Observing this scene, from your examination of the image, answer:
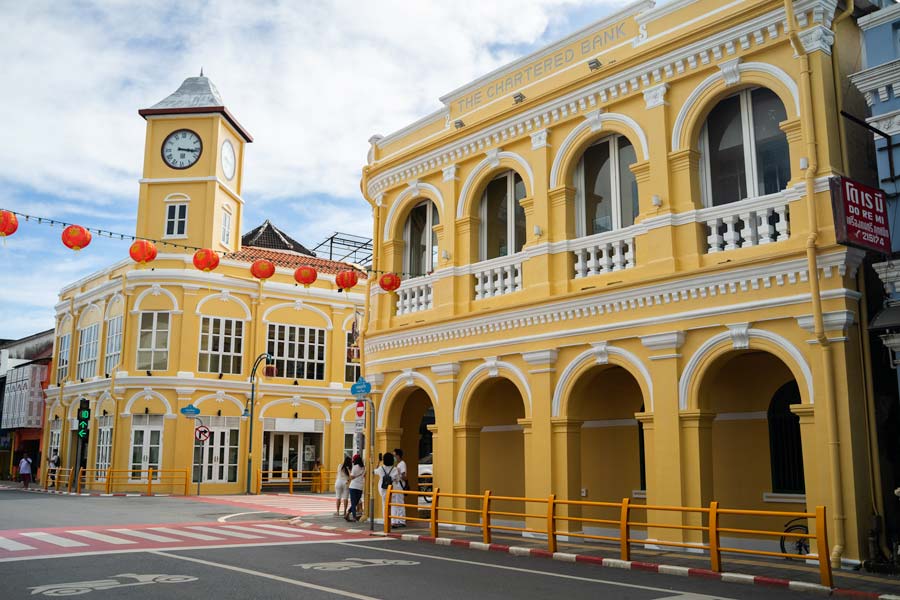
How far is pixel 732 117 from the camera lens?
45.8 ft

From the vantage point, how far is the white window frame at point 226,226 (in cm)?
3572

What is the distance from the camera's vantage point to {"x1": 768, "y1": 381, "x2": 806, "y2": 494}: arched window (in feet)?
43.6

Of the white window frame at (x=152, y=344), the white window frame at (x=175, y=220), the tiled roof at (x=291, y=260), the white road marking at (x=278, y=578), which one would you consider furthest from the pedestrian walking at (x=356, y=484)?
the white window frame at (x=175, y=220)

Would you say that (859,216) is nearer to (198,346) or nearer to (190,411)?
(190,411)

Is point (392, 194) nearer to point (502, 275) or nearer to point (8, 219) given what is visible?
point (502, 275)

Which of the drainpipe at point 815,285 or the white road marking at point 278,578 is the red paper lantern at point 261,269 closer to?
the white road marking at point 278,578

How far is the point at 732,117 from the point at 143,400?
25.6 meters

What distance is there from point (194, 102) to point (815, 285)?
99.0 feet

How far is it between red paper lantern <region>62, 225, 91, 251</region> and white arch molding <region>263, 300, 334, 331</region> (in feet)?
61.9

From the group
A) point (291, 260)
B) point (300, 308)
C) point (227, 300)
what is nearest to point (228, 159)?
point (291, 260)

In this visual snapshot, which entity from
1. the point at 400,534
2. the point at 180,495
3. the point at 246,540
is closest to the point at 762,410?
the point at 400,534

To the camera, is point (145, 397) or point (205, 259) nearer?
point (205, 259)

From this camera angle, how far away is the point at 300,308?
35781 mm

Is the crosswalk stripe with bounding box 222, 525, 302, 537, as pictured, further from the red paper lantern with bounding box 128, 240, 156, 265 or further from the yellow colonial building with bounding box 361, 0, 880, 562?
the red paper lantern with bounding box 128, 240, 156, 265
